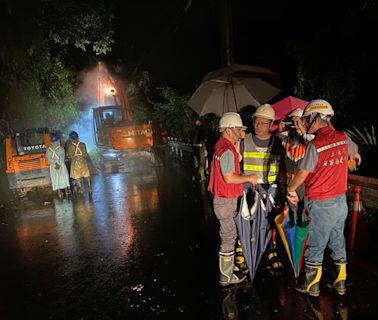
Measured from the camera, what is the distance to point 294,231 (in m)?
4.11

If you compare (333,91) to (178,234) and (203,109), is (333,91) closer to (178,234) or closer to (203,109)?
(203,109)

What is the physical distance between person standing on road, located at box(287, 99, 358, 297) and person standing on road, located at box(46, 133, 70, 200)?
782 centimetres

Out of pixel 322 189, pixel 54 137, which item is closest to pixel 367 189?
pixel 322 189

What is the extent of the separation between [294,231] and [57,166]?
Result: 7.84m

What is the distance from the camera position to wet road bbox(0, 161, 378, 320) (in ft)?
13.3

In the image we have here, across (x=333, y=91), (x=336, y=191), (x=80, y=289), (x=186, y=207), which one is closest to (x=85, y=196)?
(x=186, y=207)

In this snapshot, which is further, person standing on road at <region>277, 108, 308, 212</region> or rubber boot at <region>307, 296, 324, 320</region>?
person standing on road at <region>277, 108, 308, 212</region>

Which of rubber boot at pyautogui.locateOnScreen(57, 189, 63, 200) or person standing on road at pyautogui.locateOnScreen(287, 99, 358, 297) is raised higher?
person standing on road at pyautogui.locateOnScreen(287, 99, 358, 297)

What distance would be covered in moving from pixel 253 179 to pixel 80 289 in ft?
8.86

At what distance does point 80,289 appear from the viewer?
4777mm

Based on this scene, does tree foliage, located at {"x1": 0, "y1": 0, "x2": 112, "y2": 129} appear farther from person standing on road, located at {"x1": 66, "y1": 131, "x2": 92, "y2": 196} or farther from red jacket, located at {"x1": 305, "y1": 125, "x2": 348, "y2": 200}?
red jacket, located at {"x1": 305, "y1": 125, "x2": 348, "y2": 200}

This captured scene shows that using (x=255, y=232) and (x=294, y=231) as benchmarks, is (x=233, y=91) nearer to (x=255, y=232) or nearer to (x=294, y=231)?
(x=255, y=232)

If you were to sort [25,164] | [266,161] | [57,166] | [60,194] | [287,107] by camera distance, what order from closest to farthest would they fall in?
[266,161] < [287,107] < [57,166] < [60,194] < [25,164]

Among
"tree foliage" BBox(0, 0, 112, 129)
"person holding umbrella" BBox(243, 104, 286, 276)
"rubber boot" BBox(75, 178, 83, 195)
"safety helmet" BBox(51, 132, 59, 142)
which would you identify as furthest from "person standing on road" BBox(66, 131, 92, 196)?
"person holding umbrella" BBox(243, 104, 286, 276)
